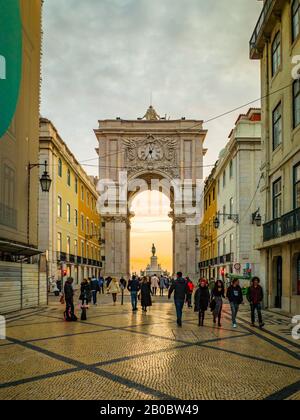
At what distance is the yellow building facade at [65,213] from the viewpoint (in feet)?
113

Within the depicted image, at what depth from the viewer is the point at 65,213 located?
132 feet

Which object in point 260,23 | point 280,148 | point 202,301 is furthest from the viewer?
point 260,23

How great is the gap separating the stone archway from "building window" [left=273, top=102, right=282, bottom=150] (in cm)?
3440

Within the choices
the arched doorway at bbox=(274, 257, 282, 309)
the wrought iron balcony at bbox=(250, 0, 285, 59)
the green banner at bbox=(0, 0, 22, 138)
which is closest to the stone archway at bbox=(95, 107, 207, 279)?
the wrought iron balcony at bbox=(250, 0, 285, 59)

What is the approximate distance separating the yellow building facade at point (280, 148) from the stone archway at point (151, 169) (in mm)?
32895

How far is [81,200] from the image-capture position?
160 ft

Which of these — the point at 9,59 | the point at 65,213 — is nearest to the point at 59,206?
the point at 65,213

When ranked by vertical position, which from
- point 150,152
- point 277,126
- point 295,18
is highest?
point 150,152

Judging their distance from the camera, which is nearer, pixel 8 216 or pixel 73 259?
pixel 8 216

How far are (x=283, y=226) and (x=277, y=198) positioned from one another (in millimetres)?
3030

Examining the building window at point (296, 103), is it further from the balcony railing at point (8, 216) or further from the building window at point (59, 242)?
the building window at point (59, 242)

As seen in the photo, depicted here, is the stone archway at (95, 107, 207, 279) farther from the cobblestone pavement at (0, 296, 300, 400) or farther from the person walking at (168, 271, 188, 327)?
the cobblestone pavement at (0, 296, 300, 400)

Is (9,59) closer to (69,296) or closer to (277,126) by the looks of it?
(69,296)
